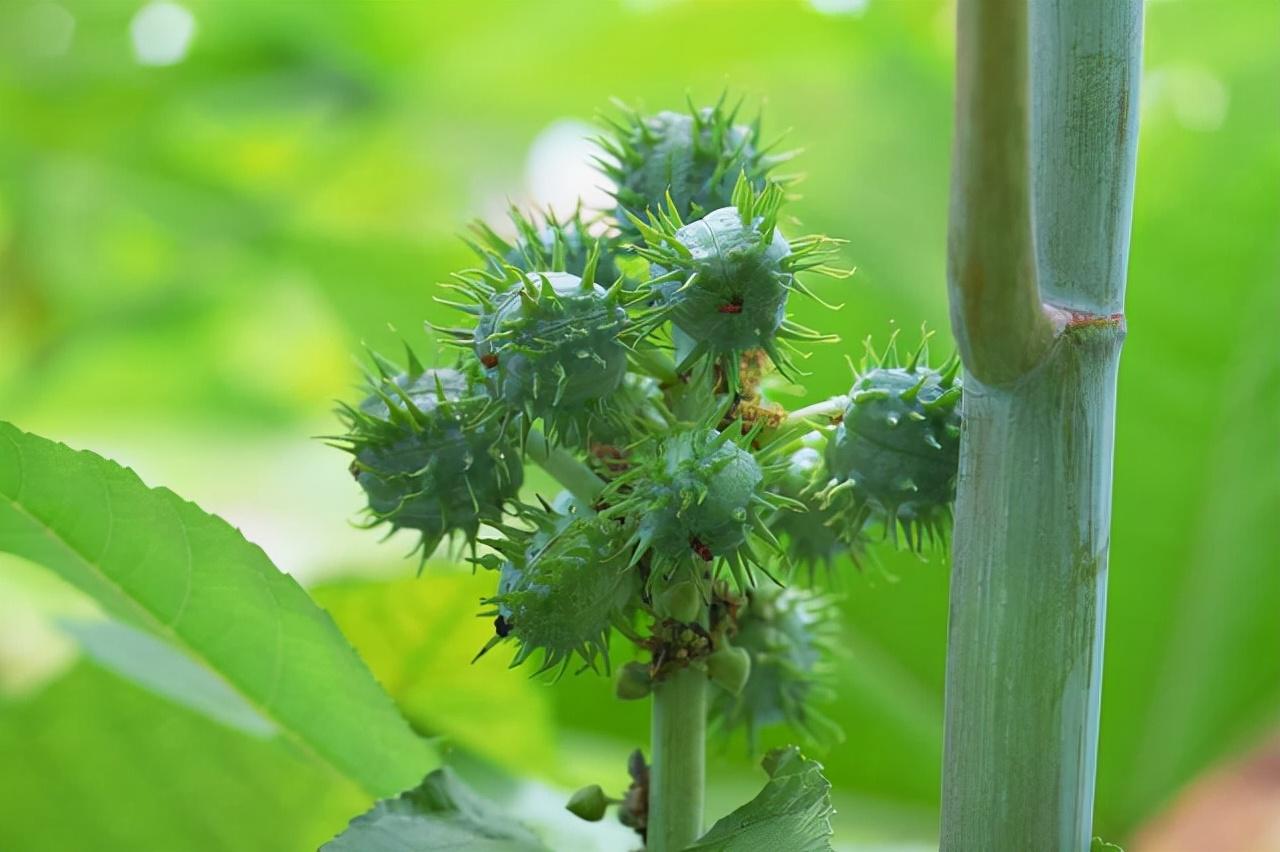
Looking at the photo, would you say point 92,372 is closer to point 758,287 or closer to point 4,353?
point 4,353

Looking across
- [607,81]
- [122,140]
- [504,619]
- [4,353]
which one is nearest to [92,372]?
[4,353]

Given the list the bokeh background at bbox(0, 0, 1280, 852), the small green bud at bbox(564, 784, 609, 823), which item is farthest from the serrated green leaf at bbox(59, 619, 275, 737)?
the small green bud at bbox(564, 784, 609, 823)

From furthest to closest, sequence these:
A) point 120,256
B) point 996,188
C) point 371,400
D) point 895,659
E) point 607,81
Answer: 1. point 120,256
2. point 607,81
3. point 895,659
4. point 371,400
5. point 996,188

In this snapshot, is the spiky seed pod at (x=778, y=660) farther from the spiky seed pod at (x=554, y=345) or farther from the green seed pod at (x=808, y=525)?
the spiky seed pod at (x=554, y=345)

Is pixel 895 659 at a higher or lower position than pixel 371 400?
higher

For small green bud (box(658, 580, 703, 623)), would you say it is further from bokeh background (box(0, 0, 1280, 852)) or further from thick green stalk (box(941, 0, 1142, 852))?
bokeh background (box(0, 0, 1280, 852))

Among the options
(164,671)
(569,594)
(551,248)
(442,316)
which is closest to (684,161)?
(551,248)

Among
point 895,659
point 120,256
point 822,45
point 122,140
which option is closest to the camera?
point 895,659
